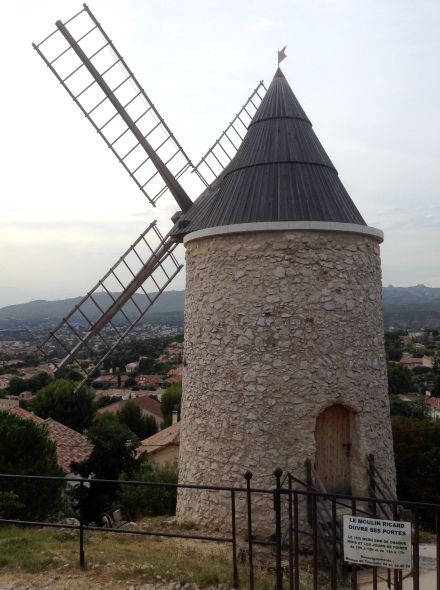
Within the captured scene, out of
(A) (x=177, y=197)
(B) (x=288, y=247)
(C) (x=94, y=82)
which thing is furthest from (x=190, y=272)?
(C) (x=94, y=82)

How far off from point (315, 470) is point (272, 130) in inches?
181

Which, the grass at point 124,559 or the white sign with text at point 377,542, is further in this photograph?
the grass at point 124,559

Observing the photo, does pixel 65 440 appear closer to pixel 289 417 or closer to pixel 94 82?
pixel 94 82

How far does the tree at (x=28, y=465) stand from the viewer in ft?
36.5

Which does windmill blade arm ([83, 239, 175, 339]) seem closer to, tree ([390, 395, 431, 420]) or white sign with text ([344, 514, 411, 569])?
white sign with text ([344, 514, 411, 569])

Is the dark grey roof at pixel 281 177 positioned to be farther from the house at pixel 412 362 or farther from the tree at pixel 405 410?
the house at pixel 412 362

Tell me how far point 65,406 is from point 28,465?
19.5 metres

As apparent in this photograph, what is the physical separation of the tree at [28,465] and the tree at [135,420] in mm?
22062

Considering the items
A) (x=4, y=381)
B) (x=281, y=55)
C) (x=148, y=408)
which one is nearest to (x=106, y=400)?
(x=148, y=408)

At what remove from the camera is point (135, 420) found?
35.3 metres

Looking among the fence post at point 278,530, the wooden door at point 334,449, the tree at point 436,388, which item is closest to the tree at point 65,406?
the tree at point 436,388

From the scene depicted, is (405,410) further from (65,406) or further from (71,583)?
(71,583)

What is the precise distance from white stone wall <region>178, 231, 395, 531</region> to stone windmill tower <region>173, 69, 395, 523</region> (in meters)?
0.01

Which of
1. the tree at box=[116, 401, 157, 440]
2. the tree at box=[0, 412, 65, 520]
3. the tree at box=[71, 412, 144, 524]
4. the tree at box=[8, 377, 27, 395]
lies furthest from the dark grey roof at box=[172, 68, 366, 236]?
the tree at box=[8, 377, 27, 395]
